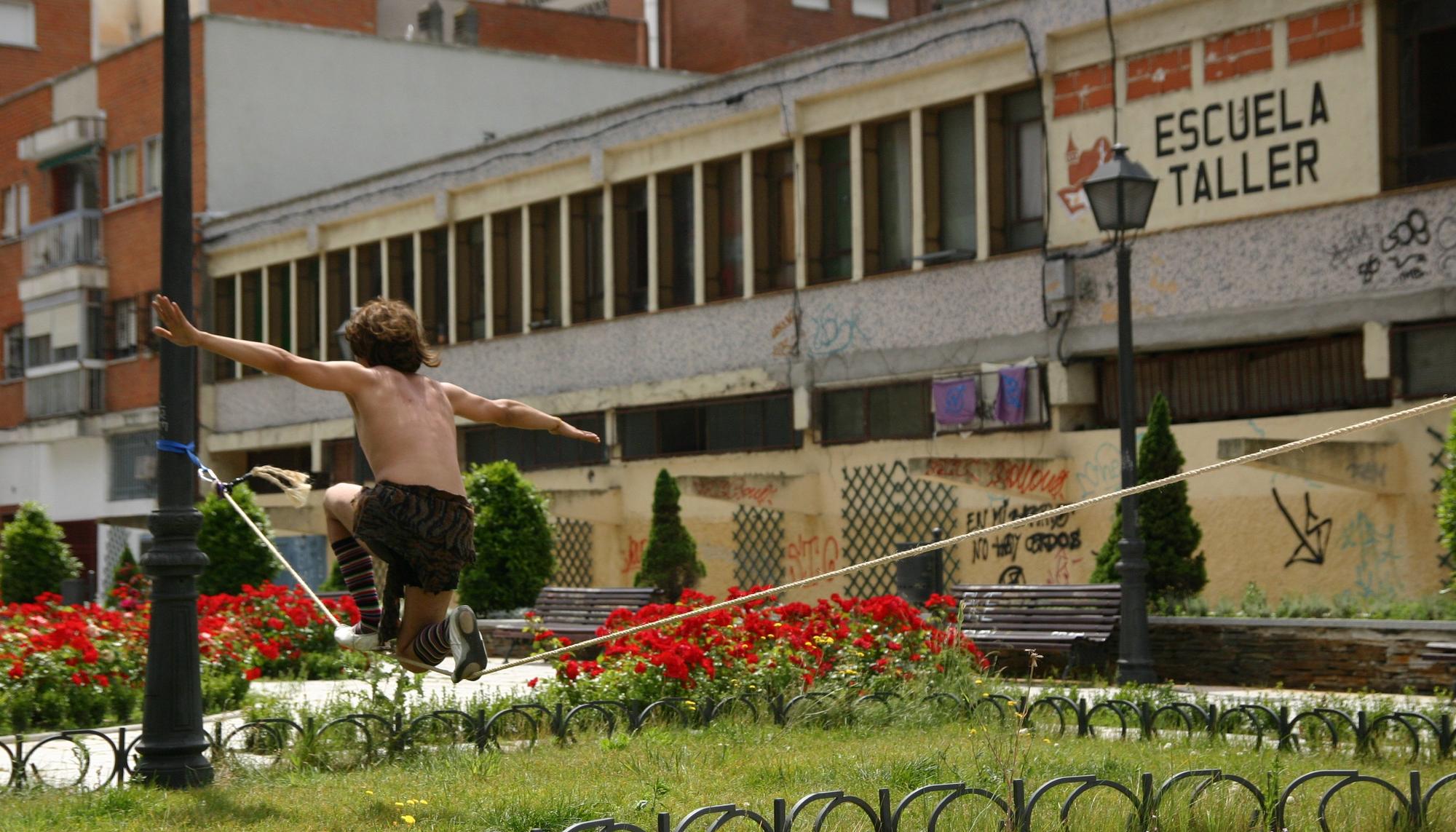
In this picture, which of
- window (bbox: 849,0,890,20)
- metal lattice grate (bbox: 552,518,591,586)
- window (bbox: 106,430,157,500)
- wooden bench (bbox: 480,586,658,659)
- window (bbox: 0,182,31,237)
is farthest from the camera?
window (bbox: 0,182,31,237)

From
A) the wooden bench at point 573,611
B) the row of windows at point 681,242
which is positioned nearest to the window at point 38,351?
the row of windows at point 681,242

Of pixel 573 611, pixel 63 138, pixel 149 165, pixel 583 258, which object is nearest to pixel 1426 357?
pixel 573 611

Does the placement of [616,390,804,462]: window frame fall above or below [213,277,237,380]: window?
below

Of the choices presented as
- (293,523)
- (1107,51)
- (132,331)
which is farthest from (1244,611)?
(132,331)

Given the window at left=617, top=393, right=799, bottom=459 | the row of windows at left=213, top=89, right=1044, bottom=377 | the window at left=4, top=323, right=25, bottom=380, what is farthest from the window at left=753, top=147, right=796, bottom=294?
the window at left=4, top=323, right=25, bottom=380

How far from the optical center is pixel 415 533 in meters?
7.62

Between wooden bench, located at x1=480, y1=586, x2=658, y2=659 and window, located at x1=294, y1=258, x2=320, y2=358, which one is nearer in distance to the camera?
wooden bench, located at x1=480, y1=586, x2=658, y2=659

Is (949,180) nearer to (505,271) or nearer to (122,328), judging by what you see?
(505,271)

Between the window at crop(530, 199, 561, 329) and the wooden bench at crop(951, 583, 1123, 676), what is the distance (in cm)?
1485

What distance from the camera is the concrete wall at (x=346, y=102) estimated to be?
125 feet

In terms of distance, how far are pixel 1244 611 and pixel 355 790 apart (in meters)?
10.8

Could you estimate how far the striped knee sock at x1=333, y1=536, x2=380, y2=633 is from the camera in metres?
8.03

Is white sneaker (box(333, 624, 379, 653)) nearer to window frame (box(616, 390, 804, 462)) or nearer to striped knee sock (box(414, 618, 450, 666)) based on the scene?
striped knee sock (box(414, 618, 450, 666))

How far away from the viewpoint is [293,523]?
1347 inches
